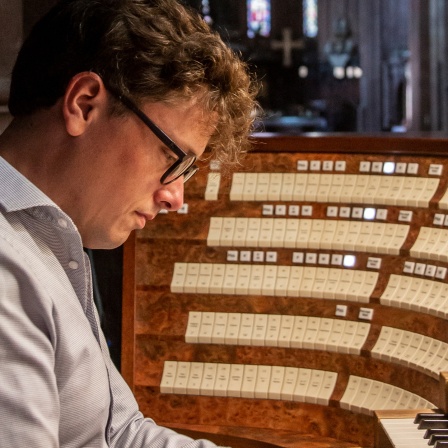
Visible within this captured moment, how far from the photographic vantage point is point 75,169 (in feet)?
4.37

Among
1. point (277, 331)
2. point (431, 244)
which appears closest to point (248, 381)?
point (277, 331)

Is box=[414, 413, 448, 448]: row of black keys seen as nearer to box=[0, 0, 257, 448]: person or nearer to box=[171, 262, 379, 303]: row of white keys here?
box=[0, 0, 257, 448]: person

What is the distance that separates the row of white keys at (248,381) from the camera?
2.96 meters

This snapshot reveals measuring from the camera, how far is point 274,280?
10.0 ft

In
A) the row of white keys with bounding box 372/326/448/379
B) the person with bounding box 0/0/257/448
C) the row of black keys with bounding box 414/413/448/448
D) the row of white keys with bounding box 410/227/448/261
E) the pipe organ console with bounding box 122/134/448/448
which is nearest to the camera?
the person with bounding box 0/0/257/448

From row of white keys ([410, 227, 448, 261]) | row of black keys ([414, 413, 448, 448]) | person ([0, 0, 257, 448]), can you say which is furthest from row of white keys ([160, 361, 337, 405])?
person ([0, 0, 257, 448])

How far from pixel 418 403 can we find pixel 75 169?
1703 millimetres

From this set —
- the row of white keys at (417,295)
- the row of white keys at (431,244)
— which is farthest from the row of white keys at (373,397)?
the row of white keys at (431,244)

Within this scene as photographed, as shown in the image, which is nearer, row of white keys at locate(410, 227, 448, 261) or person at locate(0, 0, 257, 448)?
person at locate(0, 0, 257, 448)

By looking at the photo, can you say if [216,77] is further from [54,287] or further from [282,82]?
[282,82]

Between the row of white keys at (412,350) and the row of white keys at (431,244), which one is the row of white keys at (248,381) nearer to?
the row of white keys at (412,350)

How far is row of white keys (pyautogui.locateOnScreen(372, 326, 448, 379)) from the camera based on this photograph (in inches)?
103

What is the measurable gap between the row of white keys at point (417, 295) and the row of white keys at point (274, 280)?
0.08m

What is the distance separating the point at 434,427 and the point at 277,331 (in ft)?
3.96
